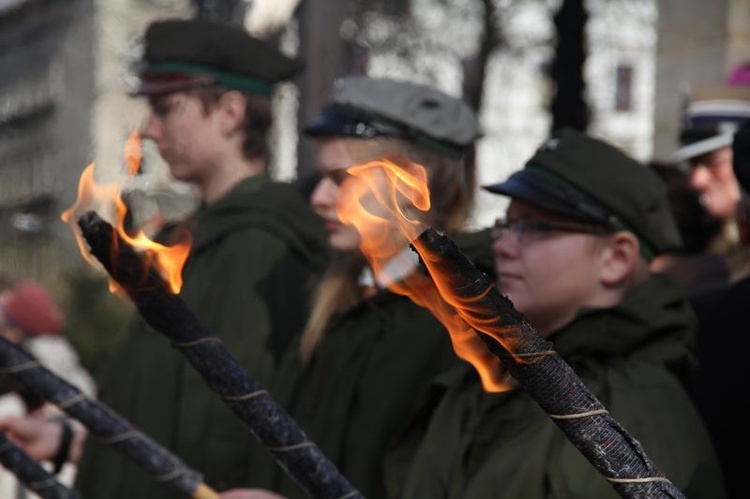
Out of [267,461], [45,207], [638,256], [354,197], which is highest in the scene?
[354,197]

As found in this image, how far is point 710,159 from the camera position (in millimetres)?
6039

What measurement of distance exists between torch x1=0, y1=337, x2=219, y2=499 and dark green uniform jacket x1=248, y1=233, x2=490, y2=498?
0.90 metres

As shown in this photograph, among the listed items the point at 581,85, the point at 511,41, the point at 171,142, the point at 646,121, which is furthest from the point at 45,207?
the point at 171,142

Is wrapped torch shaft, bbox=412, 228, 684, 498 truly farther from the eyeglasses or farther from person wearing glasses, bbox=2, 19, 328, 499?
person wearing glasses, bbox=2, 19, 328, 499

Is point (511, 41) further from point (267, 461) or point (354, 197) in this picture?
point (354, 197)

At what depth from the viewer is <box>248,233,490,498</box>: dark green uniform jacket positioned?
4.07 meters

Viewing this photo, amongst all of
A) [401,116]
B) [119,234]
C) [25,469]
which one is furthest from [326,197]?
[119,234]

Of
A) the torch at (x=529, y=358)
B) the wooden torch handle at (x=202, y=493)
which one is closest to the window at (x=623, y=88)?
the wooden torch handle at (x=202, y=493)

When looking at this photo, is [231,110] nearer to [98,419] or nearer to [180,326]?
[98,419]

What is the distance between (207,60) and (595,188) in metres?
1.93

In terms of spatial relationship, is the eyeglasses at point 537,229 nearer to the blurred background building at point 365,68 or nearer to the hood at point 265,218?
the blurred background building at point 365,68

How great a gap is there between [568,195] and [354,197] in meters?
1.09

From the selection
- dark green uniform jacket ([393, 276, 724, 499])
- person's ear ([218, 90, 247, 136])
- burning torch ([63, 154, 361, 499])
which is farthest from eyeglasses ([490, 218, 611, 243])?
person's ear ([218, 90, 247, 136])

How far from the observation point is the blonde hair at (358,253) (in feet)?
14.2
